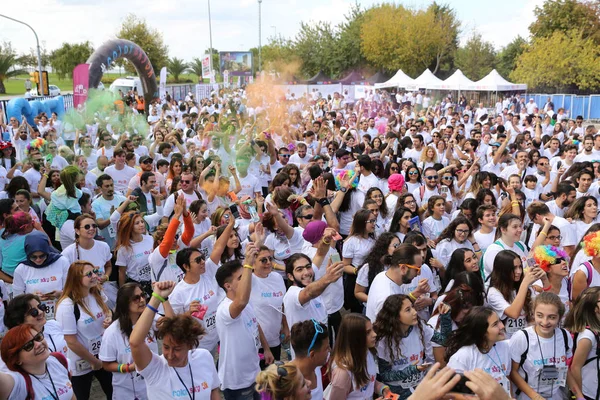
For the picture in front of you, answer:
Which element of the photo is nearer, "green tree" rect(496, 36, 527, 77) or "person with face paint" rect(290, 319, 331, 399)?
"person with face paint" rect(290, 319, 331, 399)

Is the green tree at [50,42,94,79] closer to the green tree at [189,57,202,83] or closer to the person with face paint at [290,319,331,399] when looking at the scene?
the green tree at [189,57,202,83]

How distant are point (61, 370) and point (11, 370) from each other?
1.16ft

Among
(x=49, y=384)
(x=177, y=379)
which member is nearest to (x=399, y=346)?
(x=177, y=379)

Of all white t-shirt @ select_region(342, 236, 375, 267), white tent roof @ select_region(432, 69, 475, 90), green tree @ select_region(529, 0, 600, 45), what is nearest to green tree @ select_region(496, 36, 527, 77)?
green tree @ select_region(529, 0, 600, 45)

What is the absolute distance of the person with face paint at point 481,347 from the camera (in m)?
3.77

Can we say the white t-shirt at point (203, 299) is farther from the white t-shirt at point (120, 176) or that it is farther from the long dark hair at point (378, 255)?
the white t-shirt at point (120, 176)

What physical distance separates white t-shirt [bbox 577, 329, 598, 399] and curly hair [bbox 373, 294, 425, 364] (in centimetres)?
125

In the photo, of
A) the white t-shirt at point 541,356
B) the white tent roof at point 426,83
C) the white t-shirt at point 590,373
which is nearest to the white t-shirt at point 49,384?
the white t-shirt at point 541,356

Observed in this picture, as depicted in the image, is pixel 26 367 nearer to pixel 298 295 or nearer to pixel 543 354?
pixel 298 295

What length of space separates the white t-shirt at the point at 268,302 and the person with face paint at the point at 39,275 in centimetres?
175

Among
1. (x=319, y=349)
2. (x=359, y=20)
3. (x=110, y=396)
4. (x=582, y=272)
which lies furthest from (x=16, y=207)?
(x=359, y=20)

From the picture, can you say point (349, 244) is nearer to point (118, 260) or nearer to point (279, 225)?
point (279, 225)

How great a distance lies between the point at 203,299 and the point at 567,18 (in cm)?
4709

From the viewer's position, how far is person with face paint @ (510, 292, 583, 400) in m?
3.92
